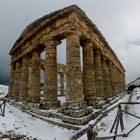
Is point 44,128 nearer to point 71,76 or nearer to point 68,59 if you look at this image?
point 71,76

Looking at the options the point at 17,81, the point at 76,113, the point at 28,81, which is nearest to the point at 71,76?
the point at 76,113

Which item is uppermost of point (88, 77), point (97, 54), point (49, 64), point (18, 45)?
point (18, 45)

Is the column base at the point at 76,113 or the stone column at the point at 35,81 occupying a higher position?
the stone column at the point at 35,81

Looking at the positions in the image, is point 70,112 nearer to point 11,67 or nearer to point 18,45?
point 18,45

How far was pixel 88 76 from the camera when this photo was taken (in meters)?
17.5

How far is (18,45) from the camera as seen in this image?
2477 centimetres

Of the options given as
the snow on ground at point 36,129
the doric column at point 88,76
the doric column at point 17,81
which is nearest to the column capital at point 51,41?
the doric column at point 88,76

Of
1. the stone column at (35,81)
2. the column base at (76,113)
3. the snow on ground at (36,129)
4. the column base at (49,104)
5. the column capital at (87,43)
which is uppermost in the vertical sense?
the column capital at (87,43)

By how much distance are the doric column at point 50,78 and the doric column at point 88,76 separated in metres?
2.64

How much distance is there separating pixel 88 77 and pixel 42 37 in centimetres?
602

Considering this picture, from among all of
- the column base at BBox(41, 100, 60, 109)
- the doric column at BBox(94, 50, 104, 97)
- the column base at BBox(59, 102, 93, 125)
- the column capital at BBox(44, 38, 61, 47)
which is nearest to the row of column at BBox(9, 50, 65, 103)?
the column base at BBox(41, 100, 60, 109)

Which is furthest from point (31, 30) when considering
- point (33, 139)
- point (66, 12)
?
point (33, 139)

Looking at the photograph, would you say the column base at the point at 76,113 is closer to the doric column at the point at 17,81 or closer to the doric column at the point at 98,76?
the doric column at the point at 98,76

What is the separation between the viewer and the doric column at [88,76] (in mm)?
17141
